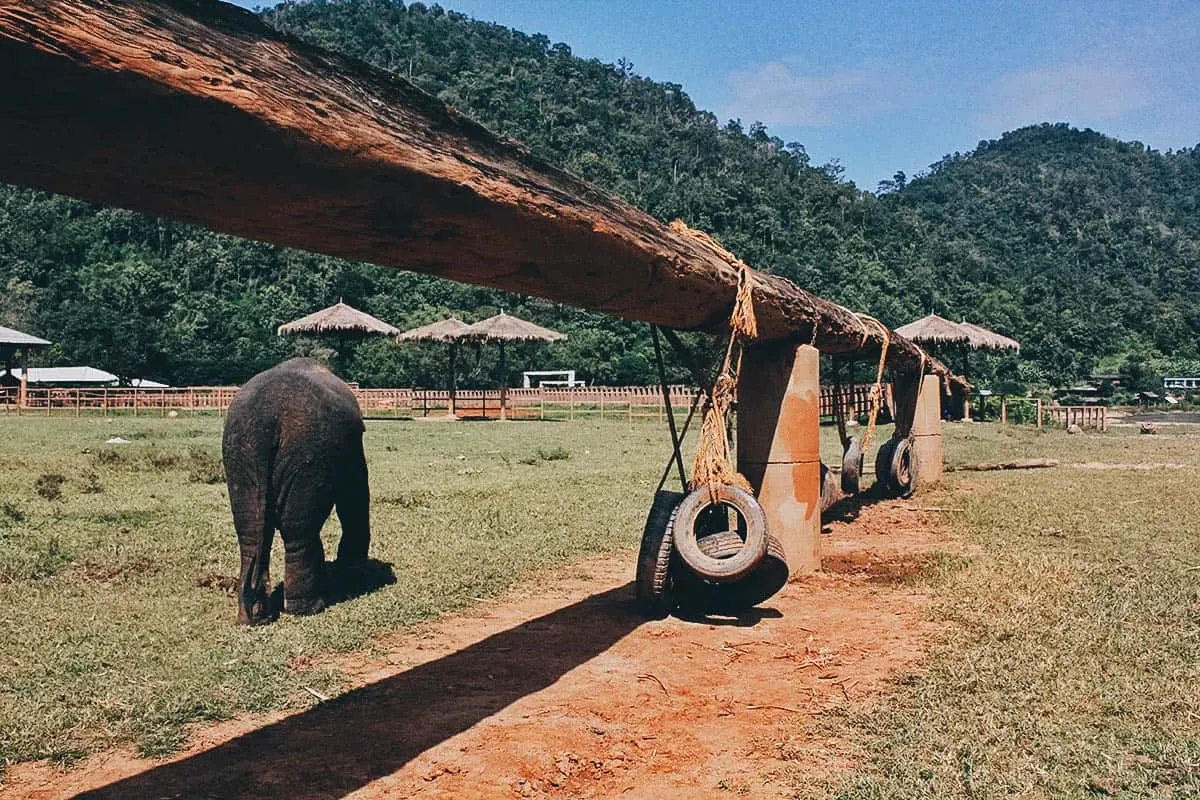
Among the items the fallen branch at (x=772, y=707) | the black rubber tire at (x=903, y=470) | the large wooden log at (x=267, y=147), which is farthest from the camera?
the black rubber tire at (x=903, y=470)

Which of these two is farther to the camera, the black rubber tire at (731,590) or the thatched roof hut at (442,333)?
the thatched roof hut at (442,333)

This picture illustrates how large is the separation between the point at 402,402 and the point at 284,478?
29.6 metres

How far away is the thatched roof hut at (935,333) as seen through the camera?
30.3 metres

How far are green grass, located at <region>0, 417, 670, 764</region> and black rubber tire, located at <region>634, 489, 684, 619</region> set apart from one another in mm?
1337

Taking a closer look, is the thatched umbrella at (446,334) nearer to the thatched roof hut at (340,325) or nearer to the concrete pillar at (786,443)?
the thatched roof hut at (340,325)

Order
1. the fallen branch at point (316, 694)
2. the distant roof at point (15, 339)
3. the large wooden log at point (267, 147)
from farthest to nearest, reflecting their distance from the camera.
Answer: the distant roof at point (15, 339), the fallen branch at point (316, 694), the large wooden log at point (267, 147)

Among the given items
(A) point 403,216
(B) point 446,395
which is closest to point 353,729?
(A) point 403,216

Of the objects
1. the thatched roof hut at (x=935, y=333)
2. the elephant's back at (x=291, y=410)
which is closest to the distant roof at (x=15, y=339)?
the thatched roof hut at (x=935, y=333)

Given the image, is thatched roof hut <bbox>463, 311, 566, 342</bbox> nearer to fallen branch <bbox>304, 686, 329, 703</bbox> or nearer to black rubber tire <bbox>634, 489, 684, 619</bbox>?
black rubber tire <bbox>634, 489, 684, 619</bbox>

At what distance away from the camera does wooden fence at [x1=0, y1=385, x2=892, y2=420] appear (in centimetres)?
2989

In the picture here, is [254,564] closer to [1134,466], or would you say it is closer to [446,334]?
[1134,466]

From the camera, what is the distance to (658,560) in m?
5.78

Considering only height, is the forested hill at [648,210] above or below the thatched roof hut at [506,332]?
above

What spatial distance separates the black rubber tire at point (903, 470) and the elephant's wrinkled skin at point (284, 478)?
8517mm
